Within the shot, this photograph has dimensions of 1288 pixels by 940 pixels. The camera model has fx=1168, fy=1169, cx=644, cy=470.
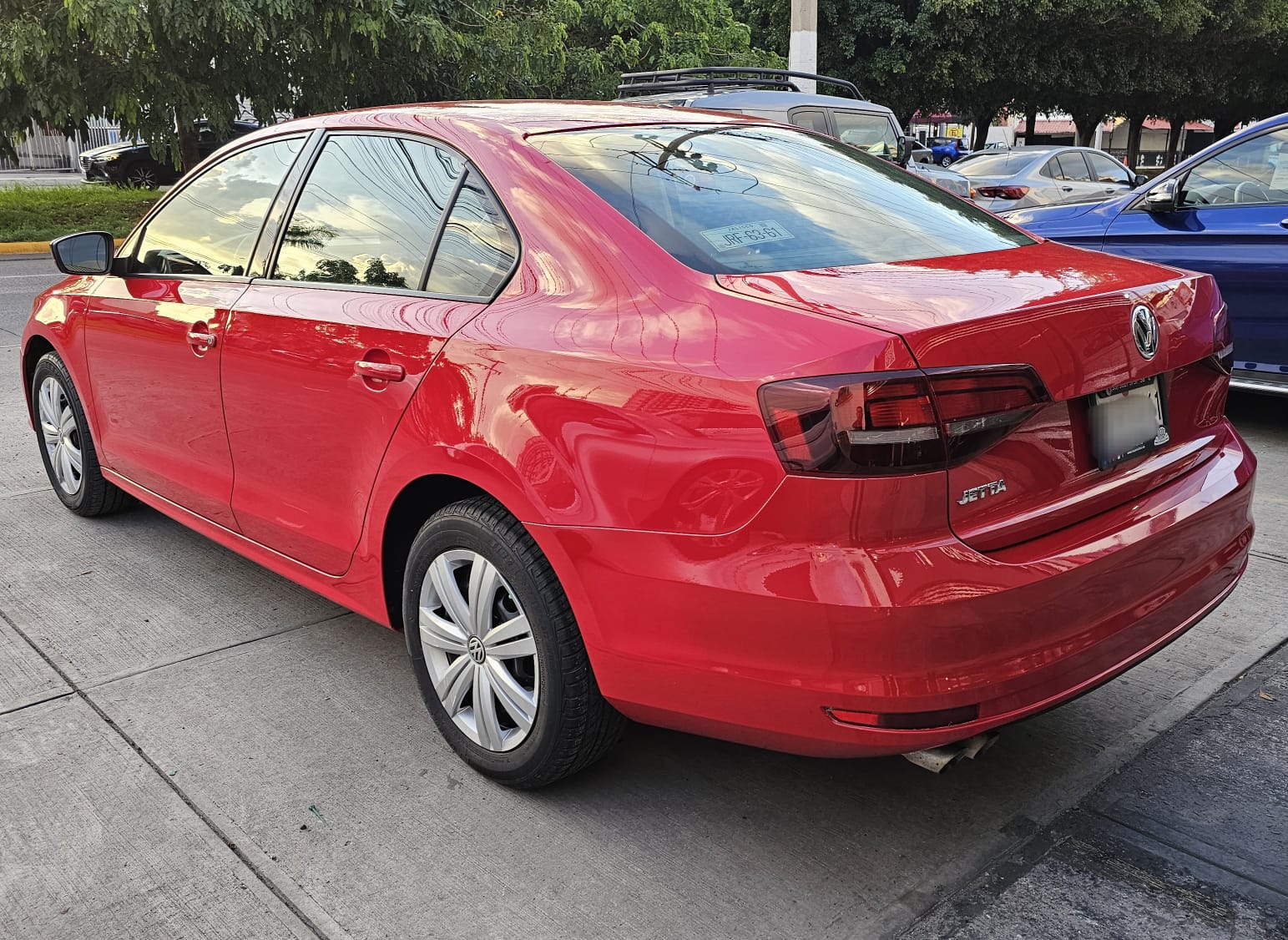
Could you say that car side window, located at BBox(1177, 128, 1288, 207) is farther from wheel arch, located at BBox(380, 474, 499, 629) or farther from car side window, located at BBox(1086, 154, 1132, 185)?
car side window, located at BBox(1086, 154, 1132, 185)

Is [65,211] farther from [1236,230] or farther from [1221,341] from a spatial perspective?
[1221,341]

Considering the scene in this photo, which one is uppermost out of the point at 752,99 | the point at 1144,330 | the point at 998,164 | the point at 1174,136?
the point at 752,99

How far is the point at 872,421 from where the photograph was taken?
2131 millimetres

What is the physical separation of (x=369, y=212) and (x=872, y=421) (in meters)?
1.72

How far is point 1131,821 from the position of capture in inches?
107

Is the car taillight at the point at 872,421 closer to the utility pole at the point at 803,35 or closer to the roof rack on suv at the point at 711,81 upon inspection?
the roof rack on suv at the point at 711,81

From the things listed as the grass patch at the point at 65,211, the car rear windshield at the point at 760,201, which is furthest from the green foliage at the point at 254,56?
the car rear windshield at the point at 760,201

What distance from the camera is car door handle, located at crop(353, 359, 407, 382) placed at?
2.89m

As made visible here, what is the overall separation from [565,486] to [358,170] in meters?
1.37

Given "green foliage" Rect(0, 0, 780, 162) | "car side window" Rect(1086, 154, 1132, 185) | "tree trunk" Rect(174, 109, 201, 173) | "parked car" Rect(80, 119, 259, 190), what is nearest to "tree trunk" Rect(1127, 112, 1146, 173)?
"car side window" Rect(1086, 154, 1132, 185)

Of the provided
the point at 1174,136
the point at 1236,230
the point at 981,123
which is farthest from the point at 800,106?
the point at 1174,136

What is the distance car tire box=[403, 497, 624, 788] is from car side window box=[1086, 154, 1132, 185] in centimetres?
1484

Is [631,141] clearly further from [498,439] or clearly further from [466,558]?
[466,558]

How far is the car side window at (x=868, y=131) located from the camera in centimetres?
1191
